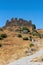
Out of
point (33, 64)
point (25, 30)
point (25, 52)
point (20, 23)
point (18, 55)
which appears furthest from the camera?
point (20, 23)

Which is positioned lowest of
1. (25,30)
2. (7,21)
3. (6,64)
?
(6,64)

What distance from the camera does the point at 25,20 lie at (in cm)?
9812

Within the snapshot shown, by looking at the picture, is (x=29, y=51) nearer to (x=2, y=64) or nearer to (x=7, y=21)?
(x=2, y=64)

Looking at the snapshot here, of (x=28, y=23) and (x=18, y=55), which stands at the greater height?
(x=28, y=23)

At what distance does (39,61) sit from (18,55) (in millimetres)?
6712

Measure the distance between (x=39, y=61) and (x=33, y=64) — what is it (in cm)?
167

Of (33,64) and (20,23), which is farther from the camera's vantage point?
(20,23)

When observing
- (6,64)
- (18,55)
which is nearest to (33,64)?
(6,64)

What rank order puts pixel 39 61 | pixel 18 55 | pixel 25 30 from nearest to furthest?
pixel 39 61 < pixel 18 55 < pixel 25 30

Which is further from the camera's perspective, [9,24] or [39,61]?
[9,24]

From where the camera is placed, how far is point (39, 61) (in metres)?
24.0

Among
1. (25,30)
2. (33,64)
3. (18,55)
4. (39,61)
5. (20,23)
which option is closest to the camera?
(33,64)

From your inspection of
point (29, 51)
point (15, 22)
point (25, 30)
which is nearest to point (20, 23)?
point (15, 22)

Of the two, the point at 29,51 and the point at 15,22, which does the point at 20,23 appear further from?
the point at 29,51
